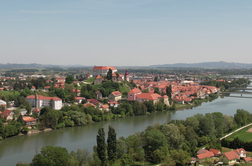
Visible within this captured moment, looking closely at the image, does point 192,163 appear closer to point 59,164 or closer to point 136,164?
point 136,164

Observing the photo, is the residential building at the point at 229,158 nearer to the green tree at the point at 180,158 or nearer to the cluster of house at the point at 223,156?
the cluster of house at the point at 223,156

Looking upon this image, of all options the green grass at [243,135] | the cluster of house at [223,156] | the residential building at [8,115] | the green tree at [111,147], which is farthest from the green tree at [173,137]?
the residential building at [8,115]

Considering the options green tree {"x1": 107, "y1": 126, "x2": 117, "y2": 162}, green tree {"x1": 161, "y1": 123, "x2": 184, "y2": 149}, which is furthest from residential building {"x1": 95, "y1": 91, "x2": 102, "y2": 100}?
green tree {"x1": 107, "y1": 126, "x2": 117, "y2": 162}

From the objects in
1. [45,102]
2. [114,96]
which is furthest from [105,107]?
[45,102]

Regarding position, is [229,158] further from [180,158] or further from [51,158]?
[51,158]

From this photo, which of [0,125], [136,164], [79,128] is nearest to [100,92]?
[79,128]

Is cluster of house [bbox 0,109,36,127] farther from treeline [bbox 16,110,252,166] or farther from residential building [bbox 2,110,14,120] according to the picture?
treeline [bbox 16,110,252,166]
